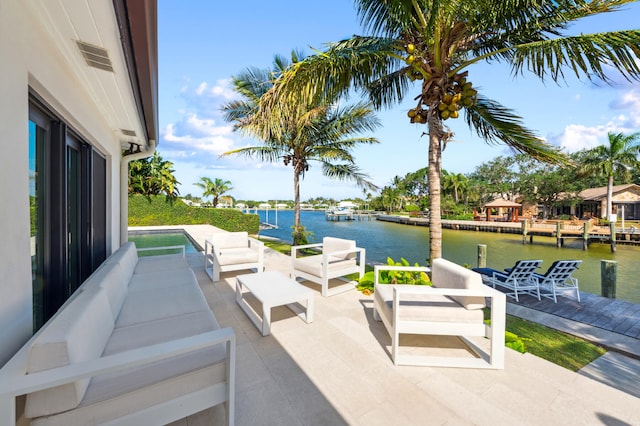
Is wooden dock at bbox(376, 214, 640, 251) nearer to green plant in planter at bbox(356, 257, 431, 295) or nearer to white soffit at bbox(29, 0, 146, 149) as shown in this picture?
green plant in planter at bbox(356, 257, 431, 295)

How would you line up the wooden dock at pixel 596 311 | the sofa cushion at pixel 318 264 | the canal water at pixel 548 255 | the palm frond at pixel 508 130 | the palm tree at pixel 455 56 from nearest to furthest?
1. the palm tree at pixel 455 56
2. the wooden dock at pixel 596 311
3. the sofa cushion at pixel 318 264
4. the palm frond at pixel 508 130
5. the canal water at pixel 548 255

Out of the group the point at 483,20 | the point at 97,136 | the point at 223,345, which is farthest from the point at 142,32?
the point at 483,20

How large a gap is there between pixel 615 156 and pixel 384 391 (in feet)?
102

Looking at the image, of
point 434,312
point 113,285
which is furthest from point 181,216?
point 434,312

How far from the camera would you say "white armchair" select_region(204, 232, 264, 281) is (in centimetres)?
544

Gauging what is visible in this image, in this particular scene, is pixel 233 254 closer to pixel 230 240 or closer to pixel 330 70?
pixel 230 240

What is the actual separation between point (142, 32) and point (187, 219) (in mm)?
17995

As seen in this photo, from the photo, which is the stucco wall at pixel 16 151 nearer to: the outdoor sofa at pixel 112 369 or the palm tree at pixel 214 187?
the outdoor sofa at pixel 112 369

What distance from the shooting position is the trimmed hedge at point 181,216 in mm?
16750

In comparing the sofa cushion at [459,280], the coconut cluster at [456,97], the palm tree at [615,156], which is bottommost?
the sofa cushion at [459,280]

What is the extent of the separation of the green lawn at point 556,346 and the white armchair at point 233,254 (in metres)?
4.35

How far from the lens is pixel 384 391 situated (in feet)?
7.46

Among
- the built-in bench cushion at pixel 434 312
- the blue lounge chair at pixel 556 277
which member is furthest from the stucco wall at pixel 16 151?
the blue lounge chair at pixel 556 277

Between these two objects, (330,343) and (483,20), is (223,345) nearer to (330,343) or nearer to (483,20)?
(330,343)
